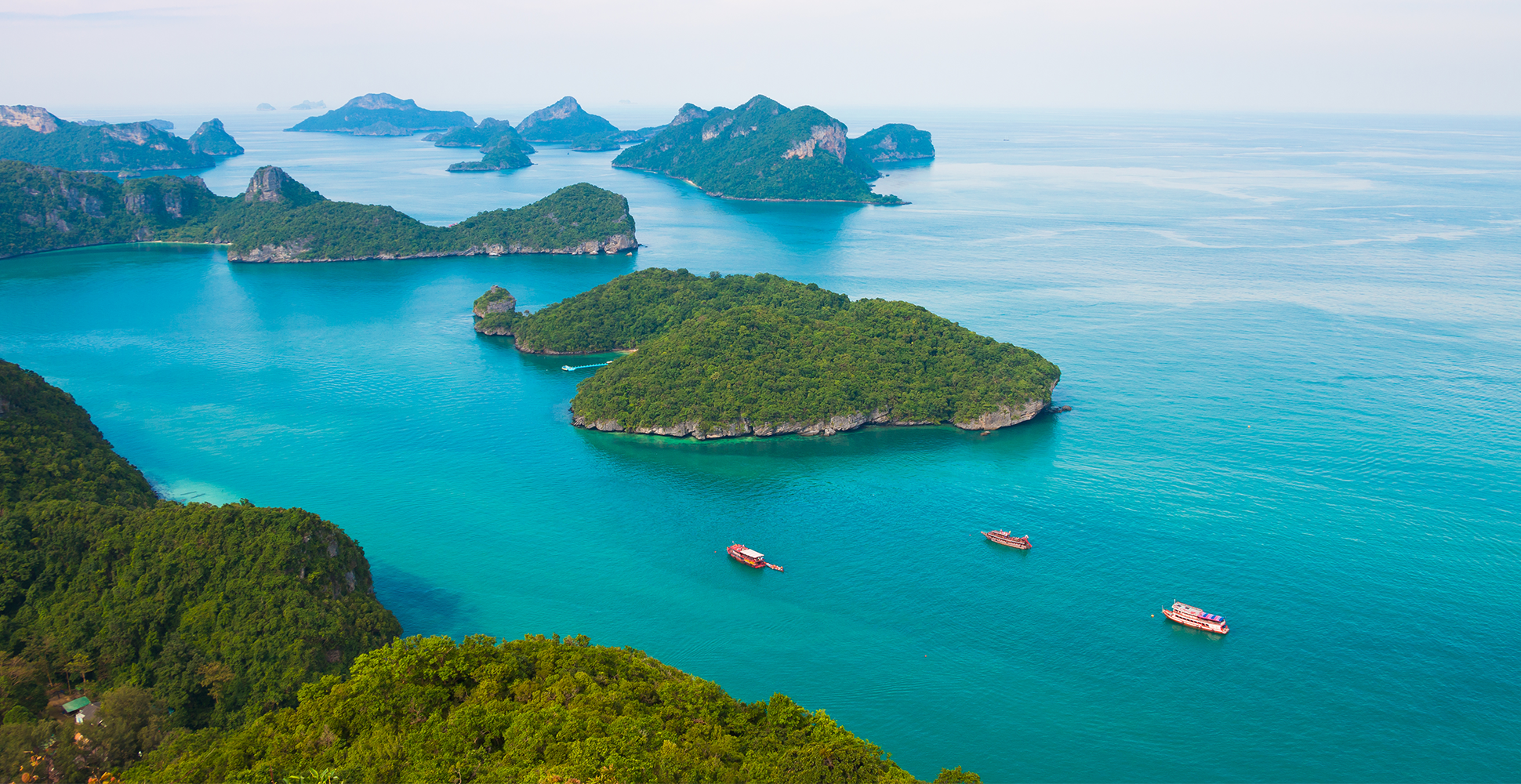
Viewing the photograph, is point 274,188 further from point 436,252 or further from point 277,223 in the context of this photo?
point 436,252

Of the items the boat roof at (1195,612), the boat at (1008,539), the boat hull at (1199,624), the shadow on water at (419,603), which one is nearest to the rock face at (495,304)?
the shadow on water at (419,603)

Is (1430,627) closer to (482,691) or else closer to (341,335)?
(482,691)

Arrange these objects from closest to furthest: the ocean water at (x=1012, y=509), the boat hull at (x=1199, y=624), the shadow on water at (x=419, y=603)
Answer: the ocean water at (x=1012, y=509)
the boat hull at (x=1199, y=624)
the shadow on water at (x=419, y=603)

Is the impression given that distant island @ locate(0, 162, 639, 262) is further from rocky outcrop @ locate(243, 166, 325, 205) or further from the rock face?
the rock face

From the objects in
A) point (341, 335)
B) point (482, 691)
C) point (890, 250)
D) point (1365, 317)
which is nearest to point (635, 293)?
point (341, 335)

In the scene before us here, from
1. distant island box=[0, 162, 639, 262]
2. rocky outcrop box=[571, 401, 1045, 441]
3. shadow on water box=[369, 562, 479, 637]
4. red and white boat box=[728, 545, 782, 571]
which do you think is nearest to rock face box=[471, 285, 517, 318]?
rocky outcrop box=[571, 401, 1045, 441]

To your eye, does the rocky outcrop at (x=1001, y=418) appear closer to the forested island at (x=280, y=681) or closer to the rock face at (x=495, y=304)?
the forested island at (x=280, y=681)
